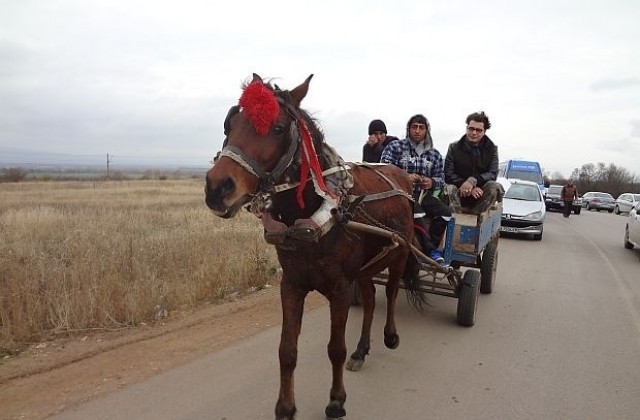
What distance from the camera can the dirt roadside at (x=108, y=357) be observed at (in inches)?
137

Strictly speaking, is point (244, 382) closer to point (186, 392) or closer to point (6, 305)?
point (186, 392)

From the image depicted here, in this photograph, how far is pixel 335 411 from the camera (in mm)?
3328

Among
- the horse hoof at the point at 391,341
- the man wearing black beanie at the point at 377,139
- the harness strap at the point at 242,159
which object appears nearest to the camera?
the harness strap at the point at 242,159

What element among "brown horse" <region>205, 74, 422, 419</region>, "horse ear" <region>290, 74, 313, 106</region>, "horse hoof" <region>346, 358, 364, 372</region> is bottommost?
"horse hoof" <region>346, 358, 364, 372</region>

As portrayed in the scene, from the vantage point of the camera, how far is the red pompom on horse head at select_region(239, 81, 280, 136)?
2.46 m

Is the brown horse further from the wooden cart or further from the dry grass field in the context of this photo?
the dry grass field

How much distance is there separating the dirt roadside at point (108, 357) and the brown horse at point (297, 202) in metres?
1.54

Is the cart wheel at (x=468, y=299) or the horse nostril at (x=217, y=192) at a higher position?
the horse nostril at (x=217, y=192)

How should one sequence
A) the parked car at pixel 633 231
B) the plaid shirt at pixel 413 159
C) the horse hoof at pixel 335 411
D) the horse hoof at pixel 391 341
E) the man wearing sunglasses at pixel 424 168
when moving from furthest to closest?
1. the parked car at pixel 633 231
2. the plaid shirt at pixel 413 159
3. the man wearing sunglasses at pixel 424 168
4. the horse hoof at pixel 391 341
5. the horse hoof at pixel 335 411

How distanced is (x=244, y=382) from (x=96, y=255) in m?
4.27

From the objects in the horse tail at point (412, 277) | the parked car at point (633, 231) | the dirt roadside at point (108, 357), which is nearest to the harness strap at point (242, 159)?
the dirt roadside at point (108, 357)

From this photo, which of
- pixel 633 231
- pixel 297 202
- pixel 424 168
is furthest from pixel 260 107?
pixel 633 231

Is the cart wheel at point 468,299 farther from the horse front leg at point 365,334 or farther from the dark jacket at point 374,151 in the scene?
the dark jacket at point 374,151

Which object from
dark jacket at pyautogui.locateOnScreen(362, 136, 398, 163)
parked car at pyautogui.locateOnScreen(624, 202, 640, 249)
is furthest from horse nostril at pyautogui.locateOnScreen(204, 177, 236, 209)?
parked car at pyautogui.locateOnScreen(624, 202, 640, 249)
